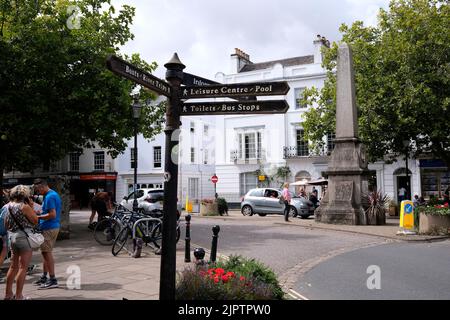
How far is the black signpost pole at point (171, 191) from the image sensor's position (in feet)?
15.0

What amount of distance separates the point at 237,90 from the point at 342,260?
20.3ft

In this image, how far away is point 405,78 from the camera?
853 inches

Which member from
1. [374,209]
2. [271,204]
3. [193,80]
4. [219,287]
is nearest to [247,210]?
[271,204]

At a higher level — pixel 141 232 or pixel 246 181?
pixel 246 181

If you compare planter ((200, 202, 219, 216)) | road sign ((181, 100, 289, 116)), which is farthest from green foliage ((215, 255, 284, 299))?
planter ((200, 202, 219, 216))

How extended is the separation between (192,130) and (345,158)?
28135 millimetres

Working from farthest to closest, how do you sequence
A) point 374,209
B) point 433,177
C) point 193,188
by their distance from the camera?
point 193,188 → point 433,177 → point 374,209

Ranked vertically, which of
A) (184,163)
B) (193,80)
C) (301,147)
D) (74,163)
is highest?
(301,147)

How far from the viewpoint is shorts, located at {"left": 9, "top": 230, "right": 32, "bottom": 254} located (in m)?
6.06

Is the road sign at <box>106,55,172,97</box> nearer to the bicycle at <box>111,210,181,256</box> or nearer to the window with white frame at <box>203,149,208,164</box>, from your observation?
the bicycle at <box>111,210,181,256</box>

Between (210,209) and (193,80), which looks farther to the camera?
(210,209)

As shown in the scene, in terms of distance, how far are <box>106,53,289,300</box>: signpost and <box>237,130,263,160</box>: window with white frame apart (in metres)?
33.1

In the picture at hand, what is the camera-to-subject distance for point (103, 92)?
602 inches

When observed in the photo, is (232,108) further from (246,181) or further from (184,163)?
(184,163)
